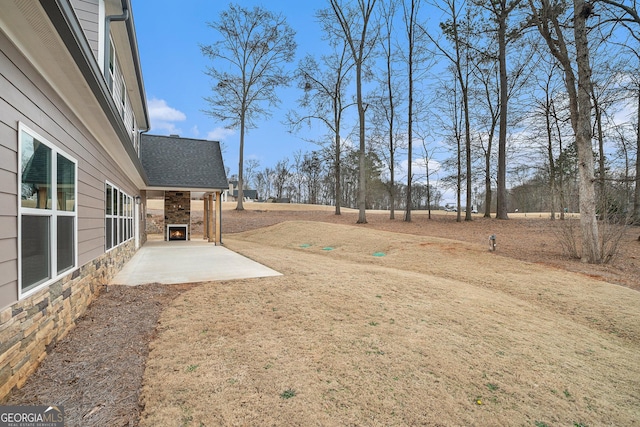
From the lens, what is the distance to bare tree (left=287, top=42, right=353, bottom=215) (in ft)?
64.7

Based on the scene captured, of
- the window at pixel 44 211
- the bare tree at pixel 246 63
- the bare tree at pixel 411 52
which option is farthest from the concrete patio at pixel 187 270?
the bare tree at pixel 246 63

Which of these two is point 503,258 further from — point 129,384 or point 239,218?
point 239,218

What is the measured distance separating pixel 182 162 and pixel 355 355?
40.9 feet

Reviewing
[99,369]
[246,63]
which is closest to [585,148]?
[99,369]

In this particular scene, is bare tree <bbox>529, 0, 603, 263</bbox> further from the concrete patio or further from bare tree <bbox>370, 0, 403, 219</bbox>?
bare tree <bbox>370, 0, 403, 219</bbox>

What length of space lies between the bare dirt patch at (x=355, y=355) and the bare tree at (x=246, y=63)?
60.2 feet

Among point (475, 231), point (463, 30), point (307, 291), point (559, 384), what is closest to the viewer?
point (559, 384)

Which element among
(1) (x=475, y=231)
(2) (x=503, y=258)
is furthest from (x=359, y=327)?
(1) (x=475, y=231)

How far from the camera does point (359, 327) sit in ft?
12.2

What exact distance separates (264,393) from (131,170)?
300 inches

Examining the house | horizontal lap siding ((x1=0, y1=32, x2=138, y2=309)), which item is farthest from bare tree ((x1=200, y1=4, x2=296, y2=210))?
horizontal lap siding ((x1=0, y1=32, x2=138, y2=309))

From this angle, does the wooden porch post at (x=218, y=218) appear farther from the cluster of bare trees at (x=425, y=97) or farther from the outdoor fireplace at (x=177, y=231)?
the cluster of bare trees at (x=425, y=97)

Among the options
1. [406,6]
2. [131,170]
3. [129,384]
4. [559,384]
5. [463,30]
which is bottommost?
[559,384]

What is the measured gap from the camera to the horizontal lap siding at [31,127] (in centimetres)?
211
